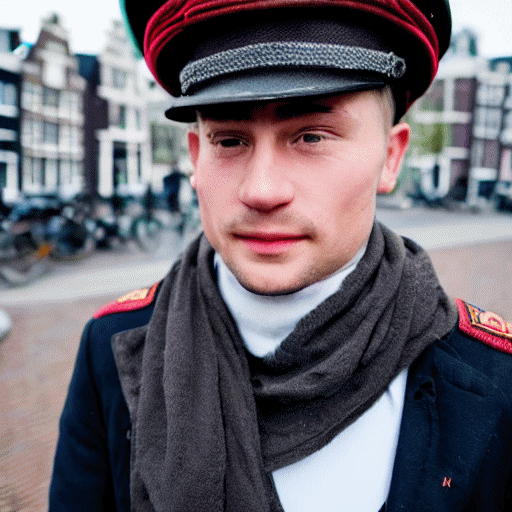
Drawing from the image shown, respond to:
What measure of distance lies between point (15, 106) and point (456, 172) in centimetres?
2518

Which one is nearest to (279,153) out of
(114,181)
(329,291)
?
(329,291)

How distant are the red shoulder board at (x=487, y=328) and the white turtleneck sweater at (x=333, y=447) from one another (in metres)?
0.25

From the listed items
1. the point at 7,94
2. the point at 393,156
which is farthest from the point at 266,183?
the point at 7,94

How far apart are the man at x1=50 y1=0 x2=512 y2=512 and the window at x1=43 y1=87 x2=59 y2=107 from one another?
12309 mm

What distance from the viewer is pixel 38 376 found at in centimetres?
473

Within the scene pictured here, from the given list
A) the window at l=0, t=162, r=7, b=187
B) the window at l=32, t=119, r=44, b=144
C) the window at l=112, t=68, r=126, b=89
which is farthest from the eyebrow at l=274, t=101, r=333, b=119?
the window at l=112, t=68, r=126, b=89

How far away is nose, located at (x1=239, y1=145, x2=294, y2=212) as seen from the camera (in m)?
1.11

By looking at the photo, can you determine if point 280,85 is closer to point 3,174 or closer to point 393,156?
point 393,156

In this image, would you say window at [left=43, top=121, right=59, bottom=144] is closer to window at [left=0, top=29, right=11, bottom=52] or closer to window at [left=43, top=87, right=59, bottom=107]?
window at [left=43, top=87, right=59, bottom=107]

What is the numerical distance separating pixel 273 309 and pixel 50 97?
13.0 meters

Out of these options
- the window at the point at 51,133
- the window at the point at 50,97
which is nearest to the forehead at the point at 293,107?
the window at the point at 51,133

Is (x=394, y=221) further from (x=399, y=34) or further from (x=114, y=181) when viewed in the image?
(x=399, y=34)

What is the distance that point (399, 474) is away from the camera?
124 centimetres

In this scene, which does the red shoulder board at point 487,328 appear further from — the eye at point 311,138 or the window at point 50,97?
the window at point 50,97
